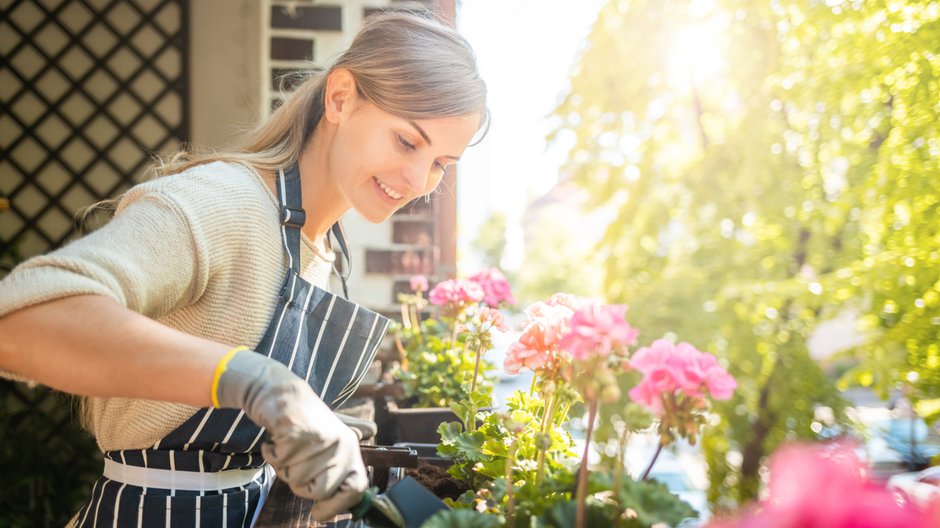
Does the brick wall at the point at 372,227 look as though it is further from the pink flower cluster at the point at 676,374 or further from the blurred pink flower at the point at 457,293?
the pink flower cluster at the point at 676,374

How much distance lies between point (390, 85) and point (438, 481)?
633mm

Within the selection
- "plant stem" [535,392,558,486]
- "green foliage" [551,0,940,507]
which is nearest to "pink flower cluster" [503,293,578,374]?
"plant stem" [535,392,558,486]

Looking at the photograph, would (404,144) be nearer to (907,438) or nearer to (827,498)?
(827,498)

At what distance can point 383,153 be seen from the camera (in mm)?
1175

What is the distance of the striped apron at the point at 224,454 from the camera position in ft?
3.52

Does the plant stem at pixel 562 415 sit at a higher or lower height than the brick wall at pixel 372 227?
lower

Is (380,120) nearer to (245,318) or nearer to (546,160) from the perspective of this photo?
(245,318)

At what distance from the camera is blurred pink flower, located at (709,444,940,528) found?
1.27ft

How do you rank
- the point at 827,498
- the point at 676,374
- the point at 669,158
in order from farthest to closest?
the point at 669,158
the point at 676,374
the point at 827,498

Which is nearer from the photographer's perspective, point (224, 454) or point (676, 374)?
point (676, 374)

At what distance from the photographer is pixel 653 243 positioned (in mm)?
6438

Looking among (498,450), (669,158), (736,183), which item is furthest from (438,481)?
(669,158)

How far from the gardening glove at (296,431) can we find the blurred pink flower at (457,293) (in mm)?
1036

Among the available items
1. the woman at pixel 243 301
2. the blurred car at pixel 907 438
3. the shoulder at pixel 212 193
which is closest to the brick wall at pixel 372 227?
the woman at pixel 243 301
